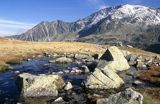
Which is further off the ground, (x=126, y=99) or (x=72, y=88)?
(x=126, y=99)

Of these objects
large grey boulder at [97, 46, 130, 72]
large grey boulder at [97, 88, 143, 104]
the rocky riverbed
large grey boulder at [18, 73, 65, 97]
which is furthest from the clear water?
large grey boulder at [97, 88, 143, 104]

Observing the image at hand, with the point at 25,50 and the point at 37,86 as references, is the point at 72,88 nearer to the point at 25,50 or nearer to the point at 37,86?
the point at 37,86

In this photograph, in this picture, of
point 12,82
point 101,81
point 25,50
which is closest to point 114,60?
point 101,81

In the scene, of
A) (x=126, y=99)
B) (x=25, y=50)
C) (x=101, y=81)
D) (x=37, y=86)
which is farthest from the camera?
(x=25, y=50)

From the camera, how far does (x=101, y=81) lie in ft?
143

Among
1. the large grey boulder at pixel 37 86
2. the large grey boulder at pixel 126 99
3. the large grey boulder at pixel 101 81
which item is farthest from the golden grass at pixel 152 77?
the large grey boulder at pixel 126 99

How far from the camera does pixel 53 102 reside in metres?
35.1

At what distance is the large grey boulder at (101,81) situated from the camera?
4313 centimetres

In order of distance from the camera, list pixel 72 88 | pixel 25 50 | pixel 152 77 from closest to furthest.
→ pixel 72 88 < pixel 152 77 < pixel 25 50

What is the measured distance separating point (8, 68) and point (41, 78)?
2361 centimetres

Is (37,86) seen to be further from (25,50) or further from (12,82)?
(25,50)

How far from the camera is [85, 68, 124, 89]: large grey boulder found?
43128 mm

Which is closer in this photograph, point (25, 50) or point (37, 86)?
point (37, 86)

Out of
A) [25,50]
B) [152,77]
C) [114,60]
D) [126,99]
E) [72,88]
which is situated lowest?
[152,77]
